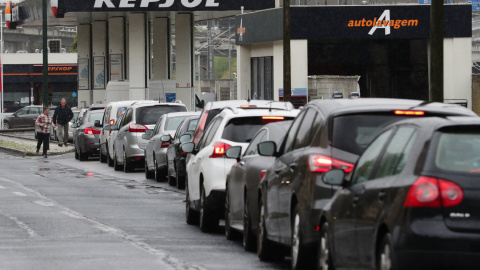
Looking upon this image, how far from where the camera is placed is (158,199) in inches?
→ 850

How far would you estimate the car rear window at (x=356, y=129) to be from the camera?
10289 mm

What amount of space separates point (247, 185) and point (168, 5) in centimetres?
4069

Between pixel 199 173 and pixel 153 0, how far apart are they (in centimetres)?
3756

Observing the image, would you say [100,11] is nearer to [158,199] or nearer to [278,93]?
[278,93]

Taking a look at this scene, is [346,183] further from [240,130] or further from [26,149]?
[26,149]

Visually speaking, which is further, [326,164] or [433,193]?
[326,164]

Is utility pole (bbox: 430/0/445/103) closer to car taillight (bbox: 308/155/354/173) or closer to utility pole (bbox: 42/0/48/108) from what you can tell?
car taillight (bbox: 308/155/354/173)

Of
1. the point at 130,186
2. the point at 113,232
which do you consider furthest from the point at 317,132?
the point at 130,186

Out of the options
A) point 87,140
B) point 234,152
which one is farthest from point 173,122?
point 234,152

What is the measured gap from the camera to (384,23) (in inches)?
2042

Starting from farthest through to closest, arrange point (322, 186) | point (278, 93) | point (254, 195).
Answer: point (278, 93)
point (254, 195)
point (322, 186)

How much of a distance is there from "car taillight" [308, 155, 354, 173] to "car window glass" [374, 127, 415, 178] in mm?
1746

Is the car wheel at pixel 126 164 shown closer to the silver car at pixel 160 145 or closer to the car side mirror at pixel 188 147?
the silver car at pixel 160 145

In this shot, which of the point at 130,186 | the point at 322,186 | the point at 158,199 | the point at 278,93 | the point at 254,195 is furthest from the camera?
the point at 278,93
